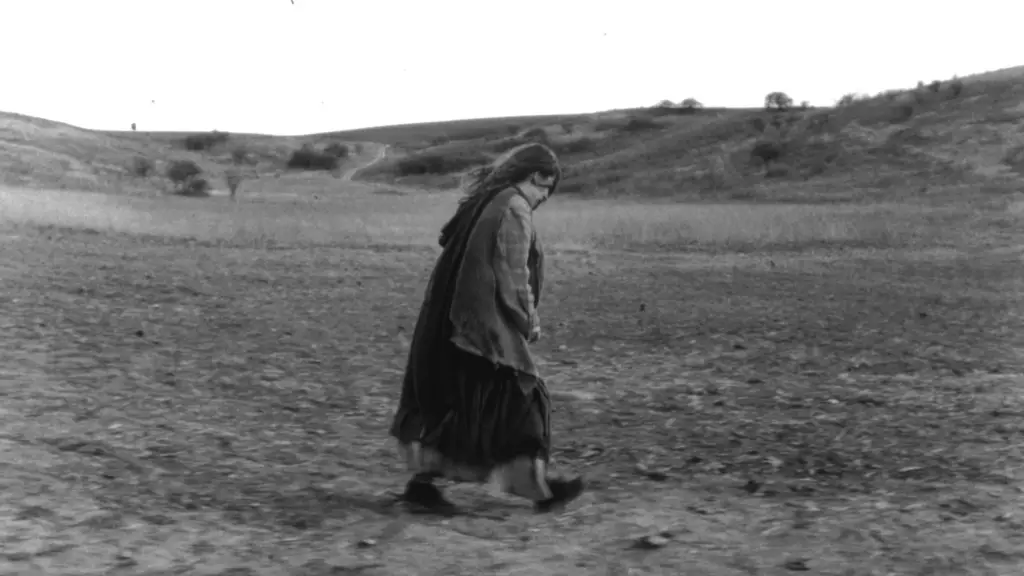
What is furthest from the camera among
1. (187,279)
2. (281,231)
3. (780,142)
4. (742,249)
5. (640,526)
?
(780,142)

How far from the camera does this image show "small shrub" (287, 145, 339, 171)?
245ft

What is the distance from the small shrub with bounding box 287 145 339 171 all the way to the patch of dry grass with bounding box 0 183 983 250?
3185 centimetres

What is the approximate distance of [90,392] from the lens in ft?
29.6

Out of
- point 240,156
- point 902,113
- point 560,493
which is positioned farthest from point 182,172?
point 560,493

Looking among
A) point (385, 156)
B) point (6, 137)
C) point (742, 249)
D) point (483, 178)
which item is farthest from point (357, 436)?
point (385, 156)

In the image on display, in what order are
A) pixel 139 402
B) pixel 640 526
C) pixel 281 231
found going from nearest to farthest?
pixel 640 526
pixel 139 402
pixel 281 231

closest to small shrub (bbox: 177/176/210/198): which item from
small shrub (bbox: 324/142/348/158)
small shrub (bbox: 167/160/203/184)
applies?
small shrub (bbox: 167/160/203/184)

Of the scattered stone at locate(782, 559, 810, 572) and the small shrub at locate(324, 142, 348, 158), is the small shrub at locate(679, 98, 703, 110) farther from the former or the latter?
the scattered stone at locate(782, 559, 810, 572)

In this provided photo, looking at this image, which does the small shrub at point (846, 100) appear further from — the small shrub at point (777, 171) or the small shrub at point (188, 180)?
the small shrub at point (188, 180)

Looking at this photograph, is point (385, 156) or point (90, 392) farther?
point (385, 156)

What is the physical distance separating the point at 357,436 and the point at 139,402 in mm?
1962

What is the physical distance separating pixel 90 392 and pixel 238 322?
4978 mm

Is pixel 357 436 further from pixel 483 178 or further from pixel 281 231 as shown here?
pixel 281 231

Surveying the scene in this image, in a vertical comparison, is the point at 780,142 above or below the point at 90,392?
above
